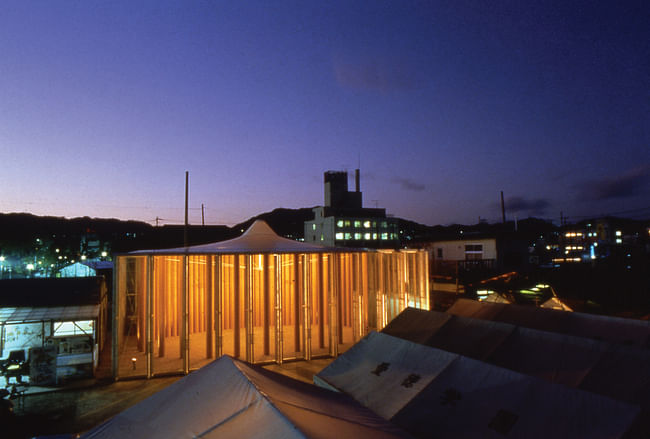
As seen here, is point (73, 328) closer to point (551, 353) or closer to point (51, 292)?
point (51, 292)

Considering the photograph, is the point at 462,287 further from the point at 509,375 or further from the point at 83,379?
the point at 83,379

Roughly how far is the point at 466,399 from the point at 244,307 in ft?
→ 23.7

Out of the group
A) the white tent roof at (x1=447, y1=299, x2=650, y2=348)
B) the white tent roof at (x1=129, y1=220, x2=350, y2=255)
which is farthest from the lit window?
the white tent roof at (x1=447, y1=299, x2=650, y2=348)

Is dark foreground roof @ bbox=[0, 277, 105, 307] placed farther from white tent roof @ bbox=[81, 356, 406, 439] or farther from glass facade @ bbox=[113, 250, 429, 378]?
white tent roof @ bbox=[81, 356, 406, 439]

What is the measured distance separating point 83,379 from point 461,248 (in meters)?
20.0

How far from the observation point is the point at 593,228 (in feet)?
155

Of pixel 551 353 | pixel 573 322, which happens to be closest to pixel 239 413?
pixel 551 353

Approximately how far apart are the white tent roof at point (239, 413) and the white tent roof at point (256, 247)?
16.7 feet

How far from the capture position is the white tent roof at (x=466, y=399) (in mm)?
2811

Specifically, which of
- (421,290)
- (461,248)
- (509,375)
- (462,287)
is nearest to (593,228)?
(461,248)

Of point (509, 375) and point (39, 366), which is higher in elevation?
point (509, 375)

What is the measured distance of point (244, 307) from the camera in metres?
9.82

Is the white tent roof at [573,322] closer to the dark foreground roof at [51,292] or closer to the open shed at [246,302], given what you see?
the open shed at [246,302]

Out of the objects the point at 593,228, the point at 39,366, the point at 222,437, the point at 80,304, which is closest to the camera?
the point at 222,437
